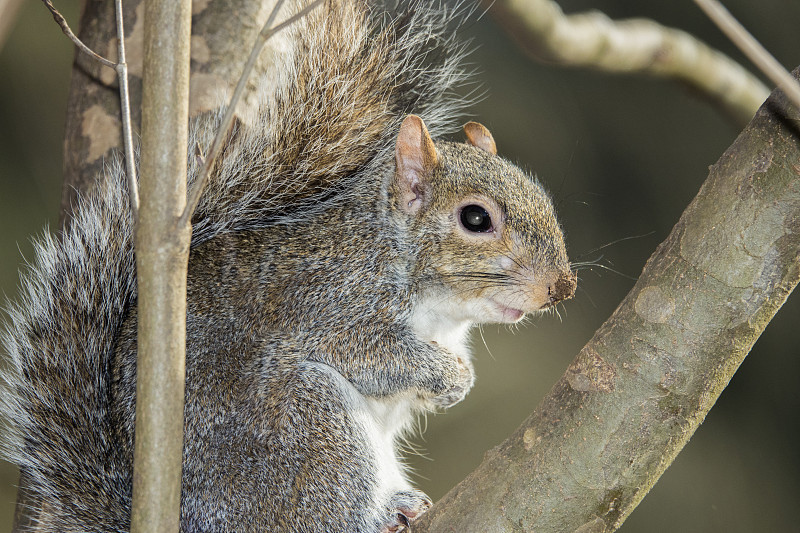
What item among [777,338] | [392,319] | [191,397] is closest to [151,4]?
[191,397]

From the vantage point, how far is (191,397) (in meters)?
1.57

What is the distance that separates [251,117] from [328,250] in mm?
426

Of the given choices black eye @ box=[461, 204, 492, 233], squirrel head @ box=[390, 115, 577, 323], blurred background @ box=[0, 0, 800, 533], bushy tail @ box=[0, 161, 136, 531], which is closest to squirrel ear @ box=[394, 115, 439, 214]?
squirrel head @ box=[390, 115, 577, 323]

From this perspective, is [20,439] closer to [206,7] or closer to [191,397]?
[191,397]

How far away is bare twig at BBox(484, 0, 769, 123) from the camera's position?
7.37ft

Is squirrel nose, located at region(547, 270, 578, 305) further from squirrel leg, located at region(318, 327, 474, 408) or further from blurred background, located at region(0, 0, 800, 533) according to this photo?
blurred background, located at region(0, 0, 800, 533)

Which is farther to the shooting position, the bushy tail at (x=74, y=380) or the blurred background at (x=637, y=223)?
the blurred background at (x=637, y=223)

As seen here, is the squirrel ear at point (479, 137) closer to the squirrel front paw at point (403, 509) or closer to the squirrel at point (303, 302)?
the squirrel at point (303, 302)

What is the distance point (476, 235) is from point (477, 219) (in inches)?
1.4

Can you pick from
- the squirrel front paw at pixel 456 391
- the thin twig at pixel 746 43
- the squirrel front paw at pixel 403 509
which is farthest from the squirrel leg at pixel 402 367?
the thin twig at pixel 746 43

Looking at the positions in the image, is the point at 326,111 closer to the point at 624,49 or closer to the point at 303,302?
the point at 303,302

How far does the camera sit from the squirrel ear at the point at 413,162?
5.56 ft

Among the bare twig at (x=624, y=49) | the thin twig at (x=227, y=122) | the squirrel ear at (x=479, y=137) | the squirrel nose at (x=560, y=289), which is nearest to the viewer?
the thin twig at (x=227, y=122)

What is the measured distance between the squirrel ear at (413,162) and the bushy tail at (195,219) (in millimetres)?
121
